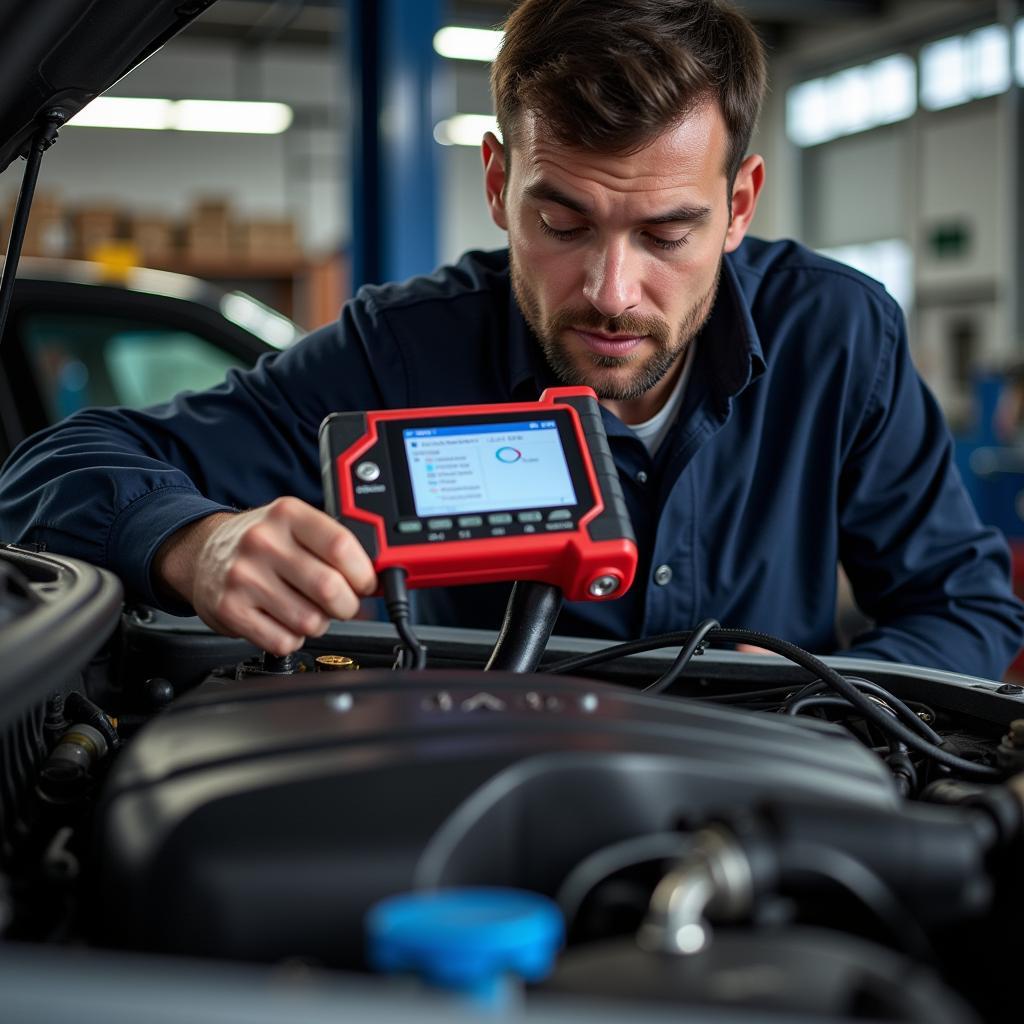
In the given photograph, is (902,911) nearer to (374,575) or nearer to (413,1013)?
(413,1013)

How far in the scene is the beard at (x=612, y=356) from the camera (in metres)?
1.19

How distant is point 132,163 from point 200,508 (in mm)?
9645

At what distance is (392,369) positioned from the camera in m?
1.43

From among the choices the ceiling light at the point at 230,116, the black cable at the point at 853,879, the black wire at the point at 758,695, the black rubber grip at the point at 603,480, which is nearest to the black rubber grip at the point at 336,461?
the black rubber grip at the point at 603,480

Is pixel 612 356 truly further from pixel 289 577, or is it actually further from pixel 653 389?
pixel 289 577

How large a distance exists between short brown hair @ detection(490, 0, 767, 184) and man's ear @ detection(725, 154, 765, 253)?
0.07 metres

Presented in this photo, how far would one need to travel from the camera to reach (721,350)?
1387 millimetres

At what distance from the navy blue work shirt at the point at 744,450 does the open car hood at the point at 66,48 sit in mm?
392

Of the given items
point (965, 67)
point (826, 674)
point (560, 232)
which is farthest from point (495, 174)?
point (965, 67)

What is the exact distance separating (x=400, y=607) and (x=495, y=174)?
0.77 m

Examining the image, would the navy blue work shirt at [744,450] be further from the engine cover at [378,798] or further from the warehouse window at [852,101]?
the warehouse window at [852,101]

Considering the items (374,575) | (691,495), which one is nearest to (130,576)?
(374,575)

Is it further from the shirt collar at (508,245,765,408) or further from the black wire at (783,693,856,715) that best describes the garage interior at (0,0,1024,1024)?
the shirt collar at (508,245,765,408)

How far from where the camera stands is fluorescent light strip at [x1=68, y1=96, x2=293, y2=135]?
29.9ft
